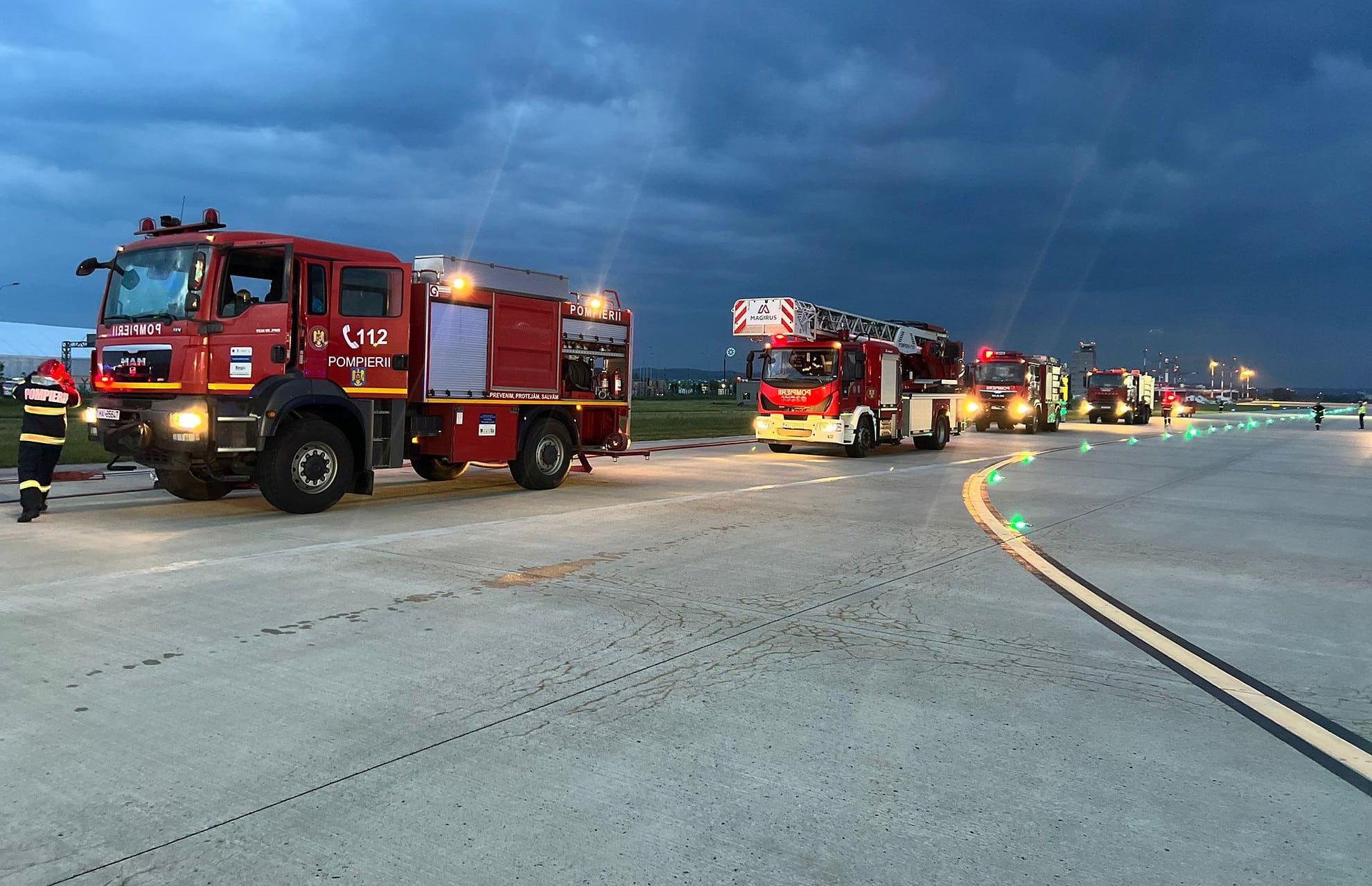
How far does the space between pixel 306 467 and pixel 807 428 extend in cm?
1287

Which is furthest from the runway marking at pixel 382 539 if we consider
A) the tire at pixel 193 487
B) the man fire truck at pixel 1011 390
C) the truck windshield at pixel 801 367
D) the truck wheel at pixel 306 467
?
the man fire truck at pixel 1011 390

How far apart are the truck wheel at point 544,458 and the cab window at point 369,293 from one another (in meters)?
2.83

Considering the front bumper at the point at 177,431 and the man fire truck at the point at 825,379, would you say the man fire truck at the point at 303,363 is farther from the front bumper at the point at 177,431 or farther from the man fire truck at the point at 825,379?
the man fire truck at the point at 825,379

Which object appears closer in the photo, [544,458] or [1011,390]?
[544,458]

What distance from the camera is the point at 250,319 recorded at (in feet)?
35.0

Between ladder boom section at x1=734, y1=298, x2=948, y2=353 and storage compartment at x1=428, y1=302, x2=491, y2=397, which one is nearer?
storage compartment at x1=428, y1=302, x2=491, y2=397

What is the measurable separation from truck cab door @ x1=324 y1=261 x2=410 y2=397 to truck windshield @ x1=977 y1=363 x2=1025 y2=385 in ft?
99.2

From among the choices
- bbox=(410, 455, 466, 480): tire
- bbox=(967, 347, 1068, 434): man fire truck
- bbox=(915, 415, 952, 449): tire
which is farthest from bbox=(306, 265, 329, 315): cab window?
bbox=(967, 347, 1068, 434): man fire truck

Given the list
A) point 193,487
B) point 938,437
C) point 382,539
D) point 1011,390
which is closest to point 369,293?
point 193,487

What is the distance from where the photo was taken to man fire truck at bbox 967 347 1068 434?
38.2 m

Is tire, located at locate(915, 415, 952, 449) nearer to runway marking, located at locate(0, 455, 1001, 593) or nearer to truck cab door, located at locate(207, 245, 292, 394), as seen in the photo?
A: runway marking, located at locate(0, 455, 1001, 593)

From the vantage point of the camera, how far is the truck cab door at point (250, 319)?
10516mm

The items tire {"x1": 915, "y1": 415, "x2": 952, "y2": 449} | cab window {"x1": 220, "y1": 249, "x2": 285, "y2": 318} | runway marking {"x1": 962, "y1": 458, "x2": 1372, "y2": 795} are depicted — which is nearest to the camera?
runway marking {"x1": 962, "y1": 458, "x2": 1372, "y2": 795}

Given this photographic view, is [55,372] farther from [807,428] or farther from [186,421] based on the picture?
[807,428]
